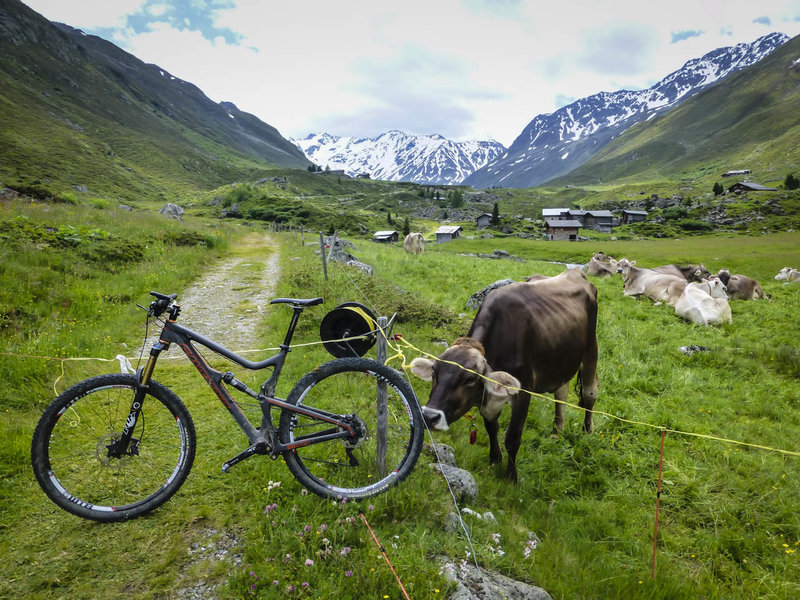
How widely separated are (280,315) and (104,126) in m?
181

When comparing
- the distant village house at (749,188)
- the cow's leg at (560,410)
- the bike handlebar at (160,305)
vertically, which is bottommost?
the cow's leg at (560,410)

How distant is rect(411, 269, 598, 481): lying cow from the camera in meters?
4.74

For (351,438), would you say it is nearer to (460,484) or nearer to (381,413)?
(381,413)

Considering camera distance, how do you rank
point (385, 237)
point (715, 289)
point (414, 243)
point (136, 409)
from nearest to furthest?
point (136, 409), point (715, 289), point (414, 243), point (385, 237)

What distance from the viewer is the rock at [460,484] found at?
4.75 meters

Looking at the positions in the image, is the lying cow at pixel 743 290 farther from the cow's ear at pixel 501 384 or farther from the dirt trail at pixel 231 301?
the dirt trail at pixel 231 301

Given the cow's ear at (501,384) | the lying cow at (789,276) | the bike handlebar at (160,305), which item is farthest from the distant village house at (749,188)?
the bike handlebar at (160,305)

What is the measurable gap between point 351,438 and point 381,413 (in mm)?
447

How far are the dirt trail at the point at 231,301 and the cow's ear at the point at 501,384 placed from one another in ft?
21.1

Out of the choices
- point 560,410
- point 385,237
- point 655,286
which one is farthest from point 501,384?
point 385,237

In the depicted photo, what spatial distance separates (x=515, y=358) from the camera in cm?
574


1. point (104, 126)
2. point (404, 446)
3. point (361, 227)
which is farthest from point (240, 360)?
point (104, 126)

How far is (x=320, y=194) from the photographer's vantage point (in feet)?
595

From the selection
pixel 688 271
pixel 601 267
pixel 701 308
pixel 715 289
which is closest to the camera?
pixel 701 308
